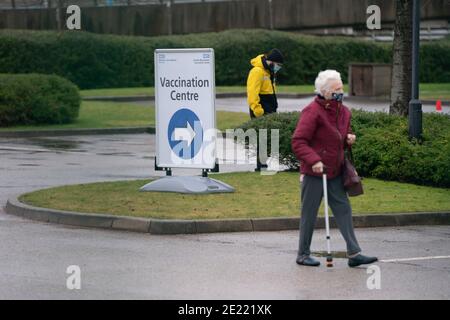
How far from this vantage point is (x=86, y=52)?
1752 inches

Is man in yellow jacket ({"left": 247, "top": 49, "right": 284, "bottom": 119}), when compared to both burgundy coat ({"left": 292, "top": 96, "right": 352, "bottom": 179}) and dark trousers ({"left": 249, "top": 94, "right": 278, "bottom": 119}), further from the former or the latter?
burgundy coat ({"left": 292, "top": 96, "right": 352, "bottom": 179})

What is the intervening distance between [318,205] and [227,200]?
3.88 metres

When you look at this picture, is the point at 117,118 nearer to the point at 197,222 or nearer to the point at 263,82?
the point at 263,82

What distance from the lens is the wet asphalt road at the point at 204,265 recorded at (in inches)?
404

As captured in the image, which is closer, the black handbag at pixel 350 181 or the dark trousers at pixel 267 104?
the black handbag at pixel 350 181

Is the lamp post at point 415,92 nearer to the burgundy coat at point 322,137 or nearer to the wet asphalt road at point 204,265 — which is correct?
the wet asphalt road at point 204,265

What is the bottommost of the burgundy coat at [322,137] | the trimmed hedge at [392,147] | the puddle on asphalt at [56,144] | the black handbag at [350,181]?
the puddle on asphalt at [56,144]

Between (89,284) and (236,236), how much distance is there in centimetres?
338

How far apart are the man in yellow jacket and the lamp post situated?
2142mm

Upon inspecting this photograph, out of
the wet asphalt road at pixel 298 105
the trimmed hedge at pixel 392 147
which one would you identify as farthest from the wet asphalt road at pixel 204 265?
the wet asphalt road at pixel 298 105

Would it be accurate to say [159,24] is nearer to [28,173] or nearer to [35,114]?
[35,114]

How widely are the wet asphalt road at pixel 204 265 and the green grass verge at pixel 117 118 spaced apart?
1358 cm

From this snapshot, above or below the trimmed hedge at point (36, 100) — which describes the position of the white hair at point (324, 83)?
above

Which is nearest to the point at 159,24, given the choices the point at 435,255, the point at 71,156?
the point at 71,156
